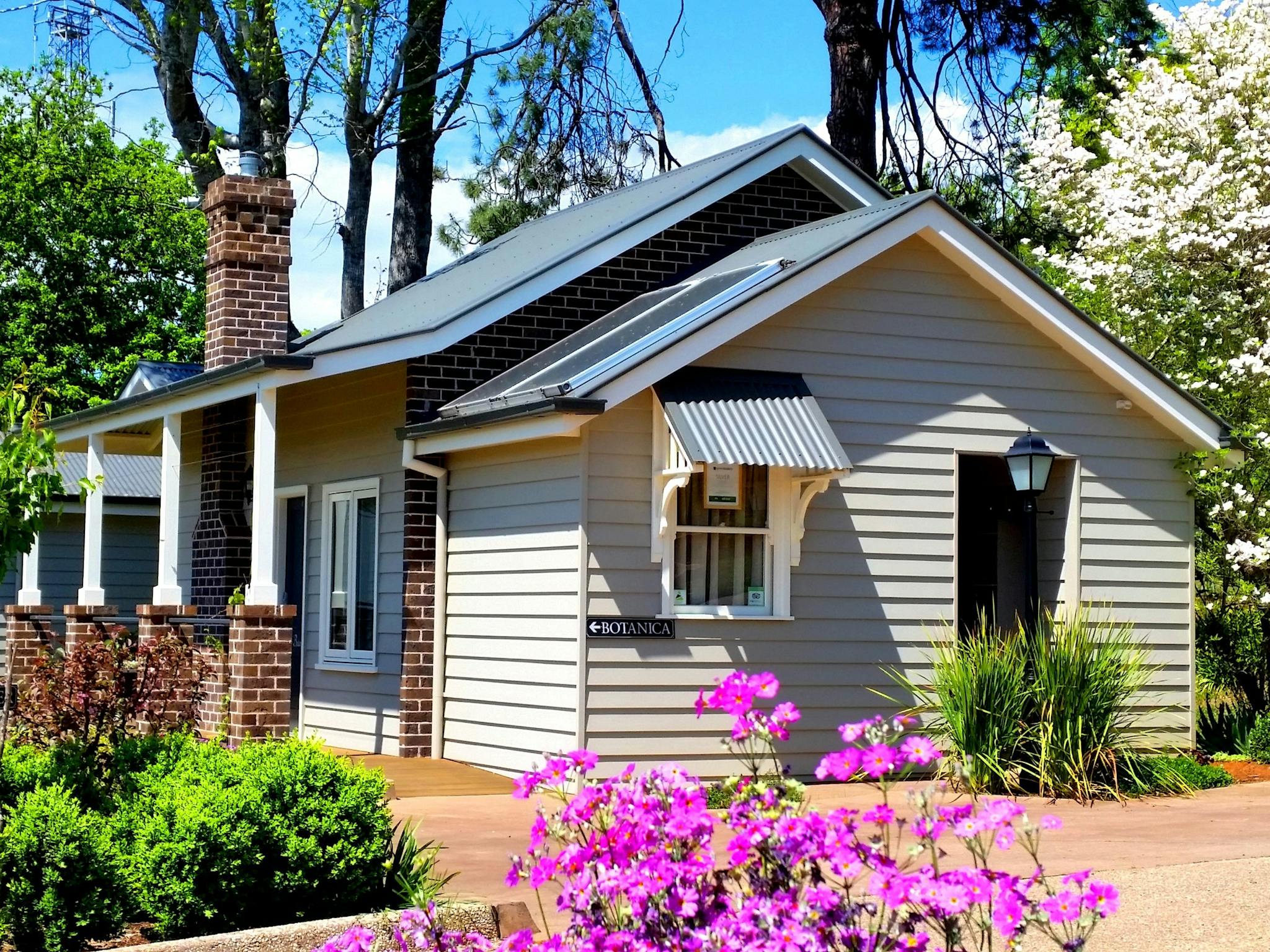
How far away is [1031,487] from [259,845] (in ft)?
24.6

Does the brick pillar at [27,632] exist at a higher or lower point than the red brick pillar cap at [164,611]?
lower

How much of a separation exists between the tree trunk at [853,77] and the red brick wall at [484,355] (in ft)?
23.6

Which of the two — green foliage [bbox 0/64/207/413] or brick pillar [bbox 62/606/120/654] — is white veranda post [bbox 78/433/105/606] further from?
green foliage [bbox 0/64/207/413]

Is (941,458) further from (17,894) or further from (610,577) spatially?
(17,894)

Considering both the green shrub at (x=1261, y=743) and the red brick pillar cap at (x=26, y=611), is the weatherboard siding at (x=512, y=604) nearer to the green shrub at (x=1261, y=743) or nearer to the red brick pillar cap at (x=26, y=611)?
the red brick pillar cap at (x=26, y=611)

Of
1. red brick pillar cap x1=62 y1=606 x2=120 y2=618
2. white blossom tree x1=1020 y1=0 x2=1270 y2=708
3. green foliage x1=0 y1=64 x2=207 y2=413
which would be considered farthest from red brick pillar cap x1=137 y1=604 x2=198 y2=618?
green foliage x1=0 y1=64 x2=207 y2=413

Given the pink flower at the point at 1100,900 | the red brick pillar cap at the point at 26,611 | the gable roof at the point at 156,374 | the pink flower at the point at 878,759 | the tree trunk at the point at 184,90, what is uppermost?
the tree trunk at the point at 184,90

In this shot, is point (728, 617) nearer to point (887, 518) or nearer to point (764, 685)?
point (887, 518)

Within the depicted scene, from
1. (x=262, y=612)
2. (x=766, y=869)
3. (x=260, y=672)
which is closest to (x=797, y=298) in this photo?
(x=262, y=612)

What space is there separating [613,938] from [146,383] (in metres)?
14.4

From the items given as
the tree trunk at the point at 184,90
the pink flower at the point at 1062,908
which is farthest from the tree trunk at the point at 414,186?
the pink flower at the point at 1062,908

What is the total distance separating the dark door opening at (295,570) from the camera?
16438 millimetres

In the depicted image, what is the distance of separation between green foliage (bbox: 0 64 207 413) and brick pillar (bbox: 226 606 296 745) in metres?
22.4

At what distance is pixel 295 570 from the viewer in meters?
16.7
